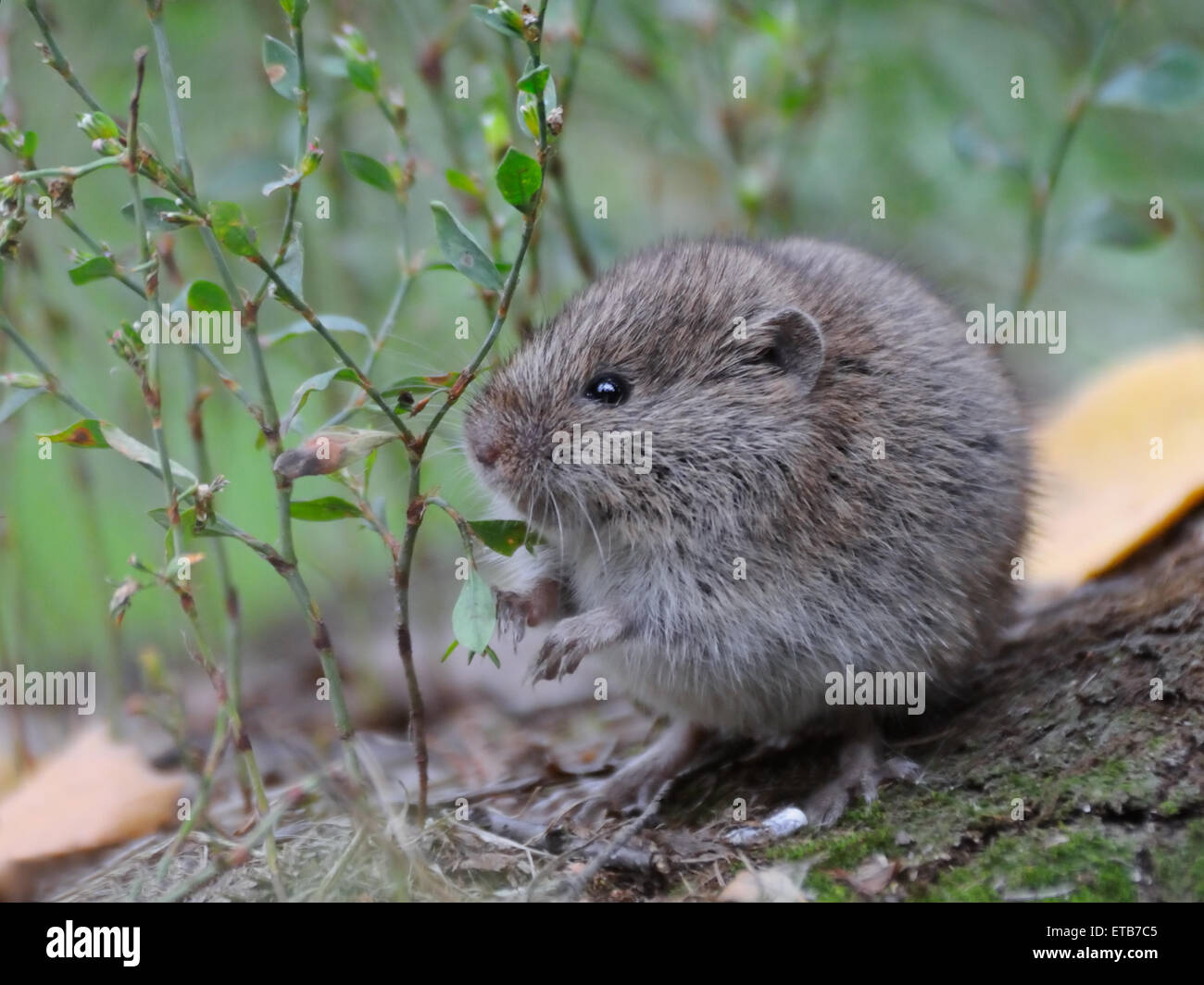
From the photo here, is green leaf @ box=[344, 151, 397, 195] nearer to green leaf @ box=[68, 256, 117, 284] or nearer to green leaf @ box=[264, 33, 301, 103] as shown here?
green leaf @ box=[264, 33, 301, 103]

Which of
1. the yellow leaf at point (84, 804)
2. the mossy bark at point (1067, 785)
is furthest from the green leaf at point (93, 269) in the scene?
the mossy bark at point (1067, 785)

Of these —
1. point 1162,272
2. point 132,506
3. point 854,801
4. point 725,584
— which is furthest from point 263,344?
point 1162,272

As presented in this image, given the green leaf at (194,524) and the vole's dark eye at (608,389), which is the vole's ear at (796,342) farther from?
the green leaf at (194,524)

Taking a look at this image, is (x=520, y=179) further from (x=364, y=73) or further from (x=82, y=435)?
(x=82, y=435)

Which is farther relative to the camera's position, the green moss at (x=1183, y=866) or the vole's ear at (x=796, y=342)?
the vole's ear at (x=796, y=342)

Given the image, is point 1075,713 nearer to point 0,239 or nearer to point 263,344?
point 263,344
